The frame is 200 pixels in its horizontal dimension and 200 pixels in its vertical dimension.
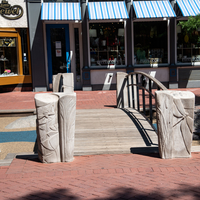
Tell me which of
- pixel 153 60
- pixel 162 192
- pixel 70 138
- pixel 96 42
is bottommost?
pixel 162 192

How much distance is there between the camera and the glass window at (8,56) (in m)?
13.1

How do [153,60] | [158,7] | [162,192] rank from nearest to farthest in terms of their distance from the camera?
[162,192]
[158,7]
[153,60]

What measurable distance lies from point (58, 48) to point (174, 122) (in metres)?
9.70

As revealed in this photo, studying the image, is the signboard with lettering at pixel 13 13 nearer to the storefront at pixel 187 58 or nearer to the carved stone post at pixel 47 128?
the storefront at pixel 187 58

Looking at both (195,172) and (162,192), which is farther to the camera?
(195,172)

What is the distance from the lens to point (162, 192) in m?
3.52

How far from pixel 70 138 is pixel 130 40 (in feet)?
30.6

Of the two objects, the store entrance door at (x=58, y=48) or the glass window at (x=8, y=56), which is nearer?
the glass window at (x=8, y=56)

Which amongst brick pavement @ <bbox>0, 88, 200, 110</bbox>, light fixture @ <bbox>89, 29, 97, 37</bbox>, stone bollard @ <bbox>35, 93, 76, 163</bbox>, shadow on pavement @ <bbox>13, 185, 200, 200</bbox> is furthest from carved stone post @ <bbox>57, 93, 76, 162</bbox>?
light fixture @ <bbox>89, 29, 97, 37</bbox>

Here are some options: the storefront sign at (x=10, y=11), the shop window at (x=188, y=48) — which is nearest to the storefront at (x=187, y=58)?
the shop window at (x=188, y=48)

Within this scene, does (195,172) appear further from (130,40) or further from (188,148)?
(130,40)

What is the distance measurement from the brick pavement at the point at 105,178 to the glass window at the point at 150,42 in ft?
29.8

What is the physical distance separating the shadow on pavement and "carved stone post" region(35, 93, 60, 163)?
3.18 ft

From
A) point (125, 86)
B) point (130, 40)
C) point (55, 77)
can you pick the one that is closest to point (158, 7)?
point (130, 40)
